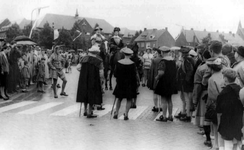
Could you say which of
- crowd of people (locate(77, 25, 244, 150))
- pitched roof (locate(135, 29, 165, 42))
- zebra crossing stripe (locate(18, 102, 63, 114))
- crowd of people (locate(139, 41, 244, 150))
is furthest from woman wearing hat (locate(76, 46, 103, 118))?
pitched roof (locate(135, 29, 165, 42))

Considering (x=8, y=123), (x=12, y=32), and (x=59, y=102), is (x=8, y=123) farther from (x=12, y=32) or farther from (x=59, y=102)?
(x=12, y=32)

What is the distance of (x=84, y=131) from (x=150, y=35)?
99.1 meters

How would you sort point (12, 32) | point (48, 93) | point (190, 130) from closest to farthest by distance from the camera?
point (190, 130)
point (48, 93)
point (12, 32)

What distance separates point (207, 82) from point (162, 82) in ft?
7.83

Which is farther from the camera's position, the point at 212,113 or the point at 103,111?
the point at 103,111

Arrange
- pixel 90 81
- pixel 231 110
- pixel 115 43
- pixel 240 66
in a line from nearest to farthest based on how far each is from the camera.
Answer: pixel 231 110 → pixel 240 66 → pixel 90 81 → pixel 115 43

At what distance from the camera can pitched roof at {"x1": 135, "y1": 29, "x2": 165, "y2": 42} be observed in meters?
102

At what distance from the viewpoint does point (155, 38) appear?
103000 millimetres

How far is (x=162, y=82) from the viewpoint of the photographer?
357 inches

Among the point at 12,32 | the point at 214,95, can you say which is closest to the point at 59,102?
the point at 214,95

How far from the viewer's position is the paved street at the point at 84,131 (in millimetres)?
6426

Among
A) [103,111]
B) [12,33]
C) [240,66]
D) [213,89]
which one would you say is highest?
[240,66]

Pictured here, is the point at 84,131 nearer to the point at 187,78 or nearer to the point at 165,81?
the point at 165,81

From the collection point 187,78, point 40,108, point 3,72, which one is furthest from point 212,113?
point 3,72
